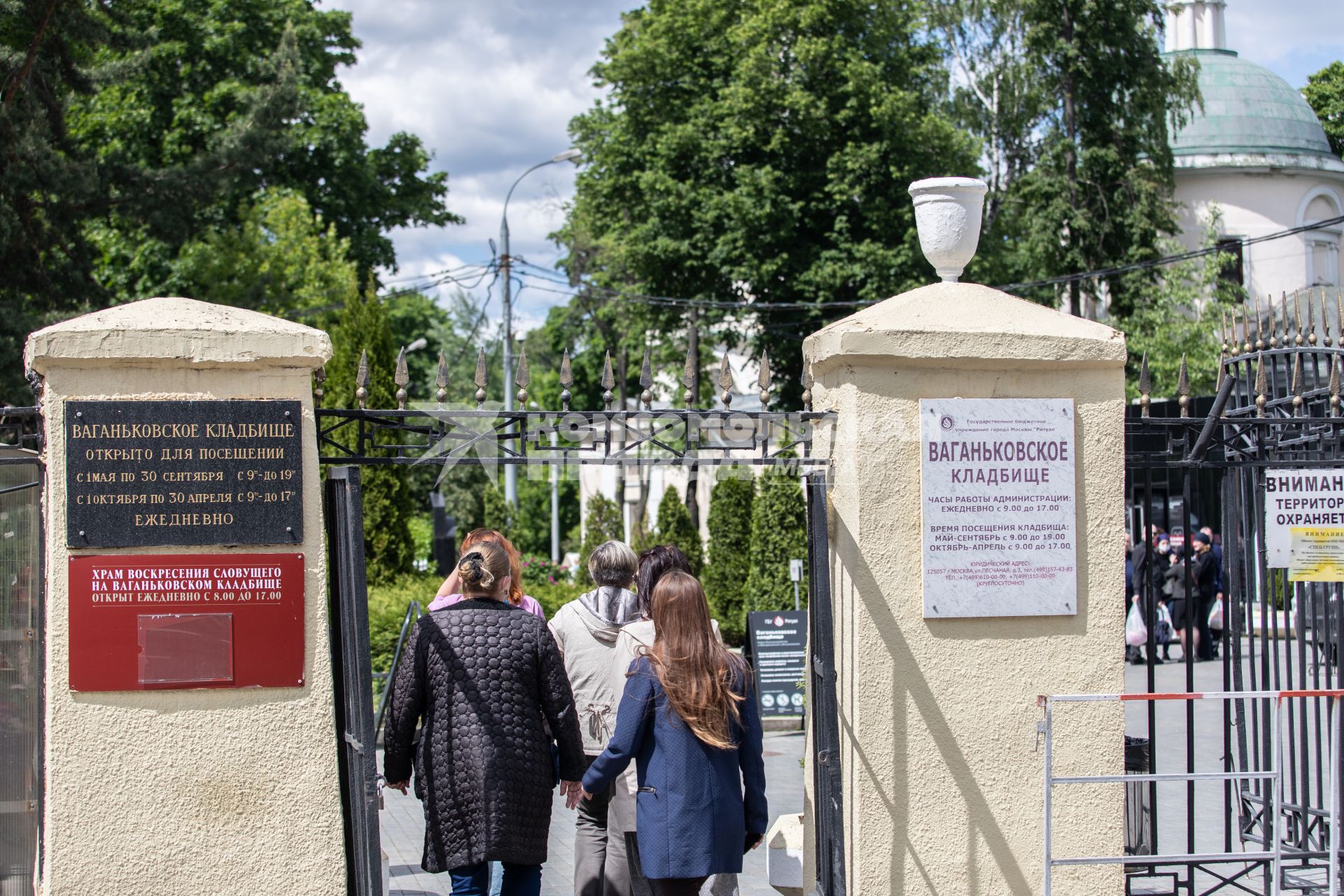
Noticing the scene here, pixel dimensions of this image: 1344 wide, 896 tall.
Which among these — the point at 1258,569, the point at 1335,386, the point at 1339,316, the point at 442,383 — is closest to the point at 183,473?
the point at 442,383

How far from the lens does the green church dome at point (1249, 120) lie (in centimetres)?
3472

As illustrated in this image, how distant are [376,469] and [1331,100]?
36.3 metres

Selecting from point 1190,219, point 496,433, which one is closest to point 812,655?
point 496,433

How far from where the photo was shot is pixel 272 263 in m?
24.4

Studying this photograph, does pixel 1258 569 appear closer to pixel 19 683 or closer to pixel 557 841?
pixel 557 841

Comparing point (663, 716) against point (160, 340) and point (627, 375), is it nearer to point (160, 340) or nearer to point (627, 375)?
point (160, 340)

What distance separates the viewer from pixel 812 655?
4.86 m

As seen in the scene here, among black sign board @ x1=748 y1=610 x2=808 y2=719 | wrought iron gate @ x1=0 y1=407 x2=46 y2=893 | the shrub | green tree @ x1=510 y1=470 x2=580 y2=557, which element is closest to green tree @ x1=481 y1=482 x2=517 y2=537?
the shrub

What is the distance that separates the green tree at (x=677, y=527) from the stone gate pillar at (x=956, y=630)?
1439cm

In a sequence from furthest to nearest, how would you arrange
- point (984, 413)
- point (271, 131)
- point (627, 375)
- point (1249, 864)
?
1. point (627, 375)
2. point (271, 131)
3. point (1249, 864)
4. point (984, 413)

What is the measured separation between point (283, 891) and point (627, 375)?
1173 inches

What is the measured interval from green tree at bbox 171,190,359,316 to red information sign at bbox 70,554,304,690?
18.9 meters

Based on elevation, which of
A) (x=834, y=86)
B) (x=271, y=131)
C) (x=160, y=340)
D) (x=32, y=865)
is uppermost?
(x=834, y=86)

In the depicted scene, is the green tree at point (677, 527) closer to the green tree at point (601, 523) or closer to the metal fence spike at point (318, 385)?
the green tree at point (601, 523)
